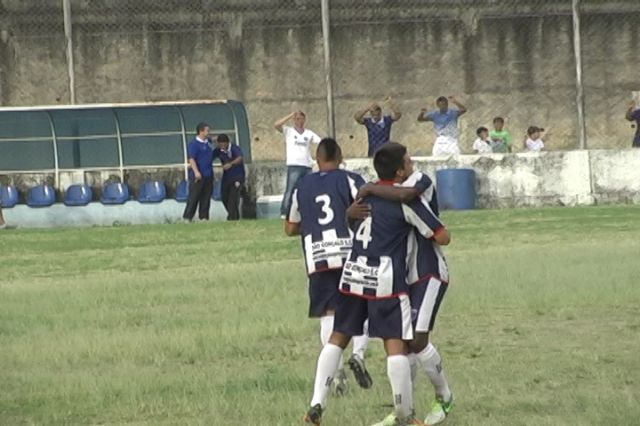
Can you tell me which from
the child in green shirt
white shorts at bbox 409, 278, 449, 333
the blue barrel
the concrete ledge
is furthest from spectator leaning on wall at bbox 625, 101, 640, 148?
white shorts at bbox 409, 278, 449, 333

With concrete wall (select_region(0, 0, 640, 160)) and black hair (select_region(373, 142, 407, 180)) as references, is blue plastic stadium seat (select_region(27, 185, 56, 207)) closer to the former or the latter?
concrete wall (select_region(0, 0, 640, 160))

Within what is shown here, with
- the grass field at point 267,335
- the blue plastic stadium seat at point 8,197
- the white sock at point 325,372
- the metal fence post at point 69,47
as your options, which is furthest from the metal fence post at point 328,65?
the white sock at point 325,372

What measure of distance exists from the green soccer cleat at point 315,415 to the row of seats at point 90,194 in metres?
23.6

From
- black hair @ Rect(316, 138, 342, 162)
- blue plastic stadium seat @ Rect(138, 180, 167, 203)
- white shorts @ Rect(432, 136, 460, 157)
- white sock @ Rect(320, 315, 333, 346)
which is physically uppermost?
white shorts @ Rect(432, 136, 460, 157)

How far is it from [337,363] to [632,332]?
14.7 ft

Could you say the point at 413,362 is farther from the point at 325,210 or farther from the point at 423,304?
the point at 325,210

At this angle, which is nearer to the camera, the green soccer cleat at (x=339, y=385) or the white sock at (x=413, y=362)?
the white sock at (x=413, y=362)

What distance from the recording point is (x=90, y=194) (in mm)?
34969

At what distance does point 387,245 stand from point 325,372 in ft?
3.01

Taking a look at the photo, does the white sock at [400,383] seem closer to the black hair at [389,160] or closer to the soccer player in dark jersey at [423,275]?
the soccer player in dark jersey at [423,275]

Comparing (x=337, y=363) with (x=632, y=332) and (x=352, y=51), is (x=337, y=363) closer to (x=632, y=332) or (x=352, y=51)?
(x=632, y=332)

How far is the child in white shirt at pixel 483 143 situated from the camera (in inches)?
1374

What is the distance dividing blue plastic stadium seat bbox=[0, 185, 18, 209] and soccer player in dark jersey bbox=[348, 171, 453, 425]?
2448 centimetres

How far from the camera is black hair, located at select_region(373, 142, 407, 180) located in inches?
419
